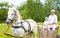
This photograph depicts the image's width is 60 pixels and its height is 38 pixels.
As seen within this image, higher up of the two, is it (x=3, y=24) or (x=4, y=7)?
(x=4, y=7)

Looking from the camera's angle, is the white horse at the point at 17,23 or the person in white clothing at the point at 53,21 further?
the person in white clothing at the point at 53,21

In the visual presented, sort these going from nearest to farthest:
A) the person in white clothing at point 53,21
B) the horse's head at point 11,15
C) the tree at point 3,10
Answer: the horse's head at point 11,15, the person in white clothing at point 53,21, the tree at point 3,10

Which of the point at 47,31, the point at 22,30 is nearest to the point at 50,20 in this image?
the point at 47,31

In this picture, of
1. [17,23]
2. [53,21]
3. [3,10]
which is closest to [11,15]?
[17,23]

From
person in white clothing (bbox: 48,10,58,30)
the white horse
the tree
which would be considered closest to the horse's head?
the white horse

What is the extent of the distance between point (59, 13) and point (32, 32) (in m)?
1.81

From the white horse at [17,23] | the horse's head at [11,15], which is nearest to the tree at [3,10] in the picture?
the white horse at [17,23]

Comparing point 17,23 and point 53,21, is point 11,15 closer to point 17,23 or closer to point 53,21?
point 17,23

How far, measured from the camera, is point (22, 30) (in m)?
4.64

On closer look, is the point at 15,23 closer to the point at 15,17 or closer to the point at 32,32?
the point at 15,17

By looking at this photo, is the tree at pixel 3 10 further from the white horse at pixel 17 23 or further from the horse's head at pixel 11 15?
the horse's head at pixel 11 15

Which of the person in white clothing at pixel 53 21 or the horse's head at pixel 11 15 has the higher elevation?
the horse's head at pixel 11 15

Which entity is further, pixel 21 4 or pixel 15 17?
pixel 21 4

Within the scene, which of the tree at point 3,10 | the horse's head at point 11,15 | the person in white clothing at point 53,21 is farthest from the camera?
the tree at point 3,10
